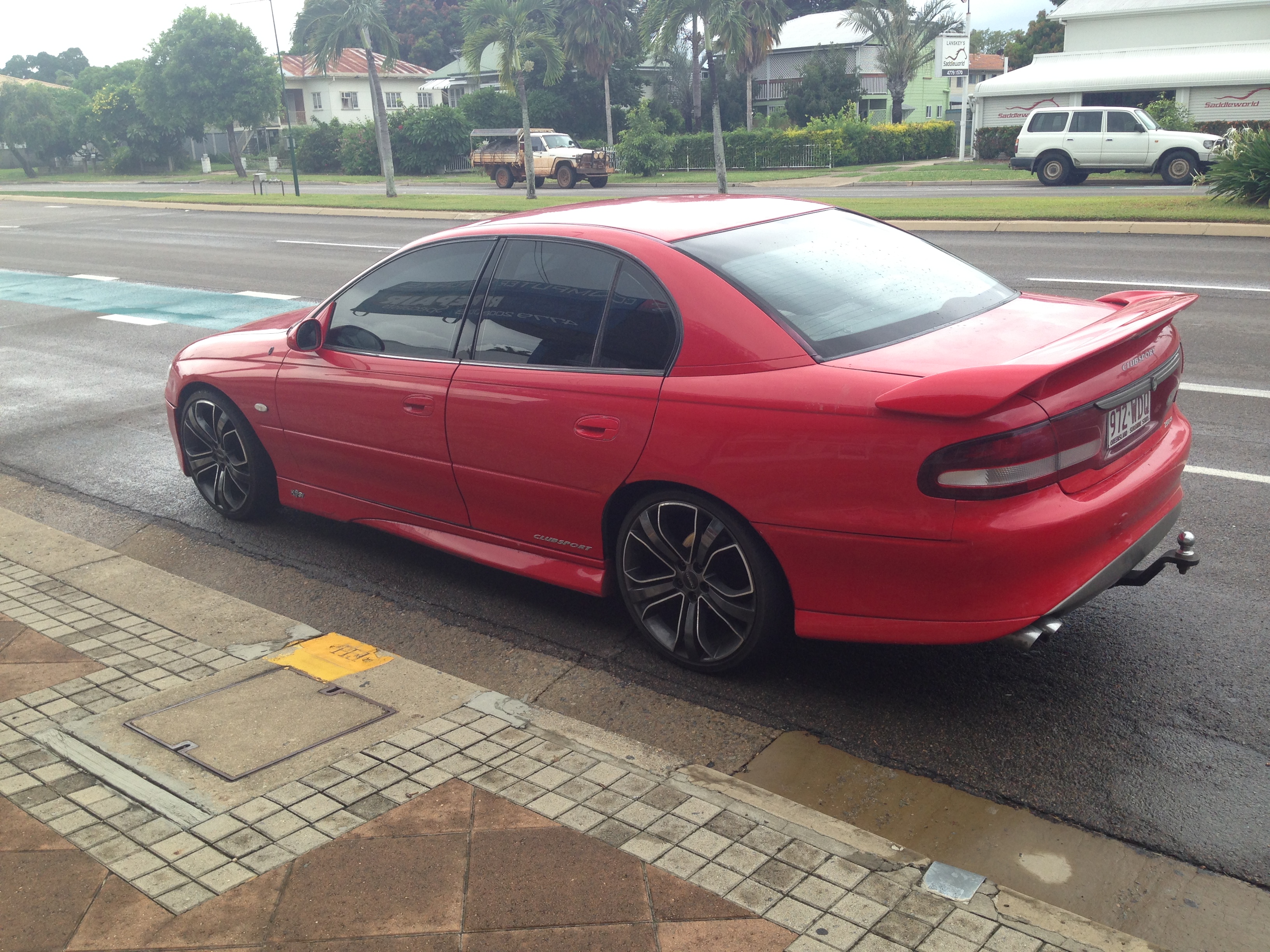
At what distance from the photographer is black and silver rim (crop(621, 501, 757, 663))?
4.02m

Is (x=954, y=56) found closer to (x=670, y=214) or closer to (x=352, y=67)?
(x=670, y=214)

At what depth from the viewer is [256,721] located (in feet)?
12.9

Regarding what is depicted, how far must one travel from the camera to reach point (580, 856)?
3070 mm

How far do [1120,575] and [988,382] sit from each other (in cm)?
92

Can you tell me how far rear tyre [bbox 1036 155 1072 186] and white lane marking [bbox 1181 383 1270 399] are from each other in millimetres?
23469

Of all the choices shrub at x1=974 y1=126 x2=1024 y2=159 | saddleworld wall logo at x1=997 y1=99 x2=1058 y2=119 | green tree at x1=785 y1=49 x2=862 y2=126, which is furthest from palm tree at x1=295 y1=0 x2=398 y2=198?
green tree at x1=785 y1=49 x2=862 y2=126

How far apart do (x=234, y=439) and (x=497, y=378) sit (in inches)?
84.2

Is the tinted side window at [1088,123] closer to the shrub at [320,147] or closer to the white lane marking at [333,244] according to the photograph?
the white lane marking at [333,244]

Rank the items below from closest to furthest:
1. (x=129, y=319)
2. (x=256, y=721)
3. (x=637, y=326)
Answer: (x=256, y=721) → (x=637, y=326) → (x=129, y=319)

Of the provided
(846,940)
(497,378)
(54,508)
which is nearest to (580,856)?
Result: (846,940)

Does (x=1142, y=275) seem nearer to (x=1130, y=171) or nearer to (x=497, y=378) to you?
(x=497, y=378)

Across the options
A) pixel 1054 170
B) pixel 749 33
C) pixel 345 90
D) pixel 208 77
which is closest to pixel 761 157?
pixel 749 33

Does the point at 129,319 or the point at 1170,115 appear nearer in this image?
the point at 129,319

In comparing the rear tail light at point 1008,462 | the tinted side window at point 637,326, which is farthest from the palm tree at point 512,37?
the rear tail light at point 1008,462
